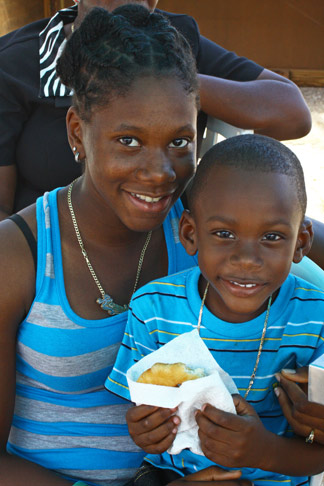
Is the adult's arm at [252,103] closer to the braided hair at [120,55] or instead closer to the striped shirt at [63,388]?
the braided hair at [120,55]

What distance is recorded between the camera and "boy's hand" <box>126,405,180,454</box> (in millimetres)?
1461

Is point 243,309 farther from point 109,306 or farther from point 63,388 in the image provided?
point 63,388

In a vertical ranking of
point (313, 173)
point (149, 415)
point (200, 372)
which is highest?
point (200, 372)

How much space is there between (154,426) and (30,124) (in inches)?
57.9

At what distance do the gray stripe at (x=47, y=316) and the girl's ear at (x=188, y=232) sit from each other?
411 millimetres

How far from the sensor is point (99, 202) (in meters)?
1.84

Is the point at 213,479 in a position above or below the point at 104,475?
above

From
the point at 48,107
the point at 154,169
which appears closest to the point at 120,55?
the point at 154,169

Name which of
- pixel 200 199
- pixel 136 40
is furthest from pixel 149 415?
pixel 136 40

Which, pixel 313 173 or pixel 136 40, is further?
pixel 313 173

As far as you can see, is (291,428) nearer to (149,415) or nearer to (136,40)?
(149,415)

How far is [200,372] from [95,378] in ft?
1.62

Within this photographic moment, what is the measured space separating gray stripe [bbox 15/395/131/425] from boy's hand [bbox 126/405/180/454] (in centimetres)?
36

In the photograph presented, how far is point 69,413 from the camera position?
6.06ft
